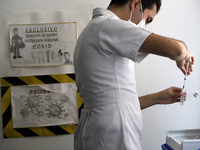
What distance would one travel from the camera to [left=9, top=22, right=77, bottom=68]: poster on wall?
60.0 inches

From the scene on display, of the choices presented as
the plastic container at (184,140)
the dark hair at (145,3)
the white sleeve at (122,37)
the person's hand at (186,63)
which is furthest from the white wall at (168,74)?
the white sleeve at (122,37)

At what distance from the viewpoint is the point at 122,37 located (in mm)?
651

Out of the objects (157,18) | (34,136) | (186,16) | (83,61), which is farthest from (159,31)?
(34,136)

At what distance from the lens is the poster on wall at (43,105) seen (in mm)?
1531

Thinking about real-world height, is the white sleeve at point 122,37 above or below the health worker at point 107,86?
above

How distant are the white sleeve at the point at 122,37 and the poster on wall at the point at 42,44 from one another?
0.88 meters

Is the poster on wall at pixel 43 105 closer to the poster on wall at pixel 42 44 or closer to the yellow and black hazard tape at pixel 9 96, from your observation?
the yellow and black hazard tape at pixel 9 96

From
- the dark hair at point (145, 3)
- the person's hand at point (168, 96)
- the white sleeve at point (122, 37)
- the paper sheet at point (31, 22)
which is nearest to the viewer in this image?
the white sleeve at point (122, 37)

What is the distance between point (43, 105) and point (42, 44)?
0.44 metres

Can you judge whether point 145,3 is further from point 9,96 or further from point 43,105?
point 9,96

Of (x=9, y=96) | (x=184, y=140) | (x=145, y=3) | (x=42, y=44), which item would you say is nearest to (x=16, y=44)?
(x=42, y=44)

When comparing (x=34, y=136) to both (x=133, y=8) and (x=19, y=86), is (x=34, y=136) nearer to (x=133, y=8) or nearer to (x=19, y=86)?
(x=19, y=86)

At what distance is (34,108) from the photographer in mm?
1537

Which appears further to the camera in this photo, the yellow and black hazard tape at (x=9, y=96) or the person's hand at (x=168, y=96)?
the yellow and black hazard tape at (x=9, y=96)
